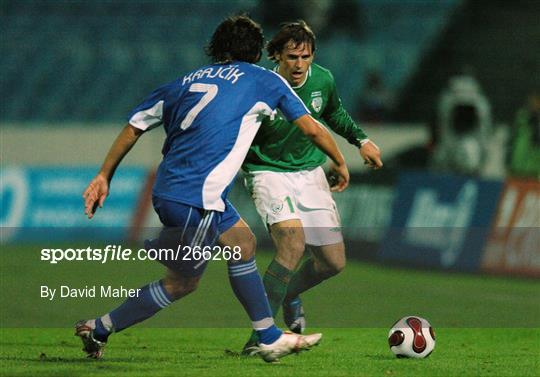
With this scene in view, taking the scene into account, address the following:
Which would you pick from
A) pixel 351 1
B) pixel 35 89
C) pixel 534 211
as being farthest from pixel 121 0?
pixel 534 211

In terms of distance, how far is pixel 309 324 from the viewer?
10.4 metres

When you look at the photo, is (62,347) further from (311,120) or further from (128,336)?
(311,120)

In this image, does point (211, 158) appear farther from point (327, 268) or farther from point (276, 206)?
point (327, 268)

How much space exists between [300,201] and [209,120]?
185 centimetres

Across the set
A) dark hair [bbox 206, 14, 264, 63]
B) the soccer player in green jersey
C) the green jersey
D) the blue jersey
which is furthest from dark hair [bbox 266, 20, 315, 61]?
the blue jersey

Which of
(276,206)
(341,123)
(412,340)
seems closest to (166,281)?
(276,206)

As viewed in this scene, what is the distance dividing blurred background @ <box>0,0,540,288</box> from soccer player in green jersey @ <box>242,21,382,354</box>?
697 centimetres

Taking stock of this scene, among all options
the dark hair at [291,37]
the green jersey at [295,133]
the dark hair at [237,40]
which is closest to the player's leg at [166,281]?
the dark hair at [237,40]

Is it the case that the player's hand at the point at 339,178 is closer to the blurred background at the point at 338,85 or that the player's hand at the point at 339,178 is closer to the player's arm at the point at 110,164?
the player's arm at the point at 110,164

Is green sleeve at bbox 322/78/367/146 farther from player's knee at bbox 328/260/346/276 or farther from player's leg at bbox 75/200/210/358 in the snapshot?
player's leg at bbox 75/200/210/358

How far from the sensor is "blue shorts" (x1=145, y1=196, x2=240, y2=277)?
698 centimetres

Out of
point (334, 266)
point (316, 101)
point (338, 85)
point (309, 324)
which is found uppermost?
point (316, 101)

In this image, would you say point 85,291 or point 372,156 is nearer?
point 372,156

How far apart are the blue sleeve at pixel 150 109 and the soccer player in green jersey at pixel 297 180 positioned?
126cm
